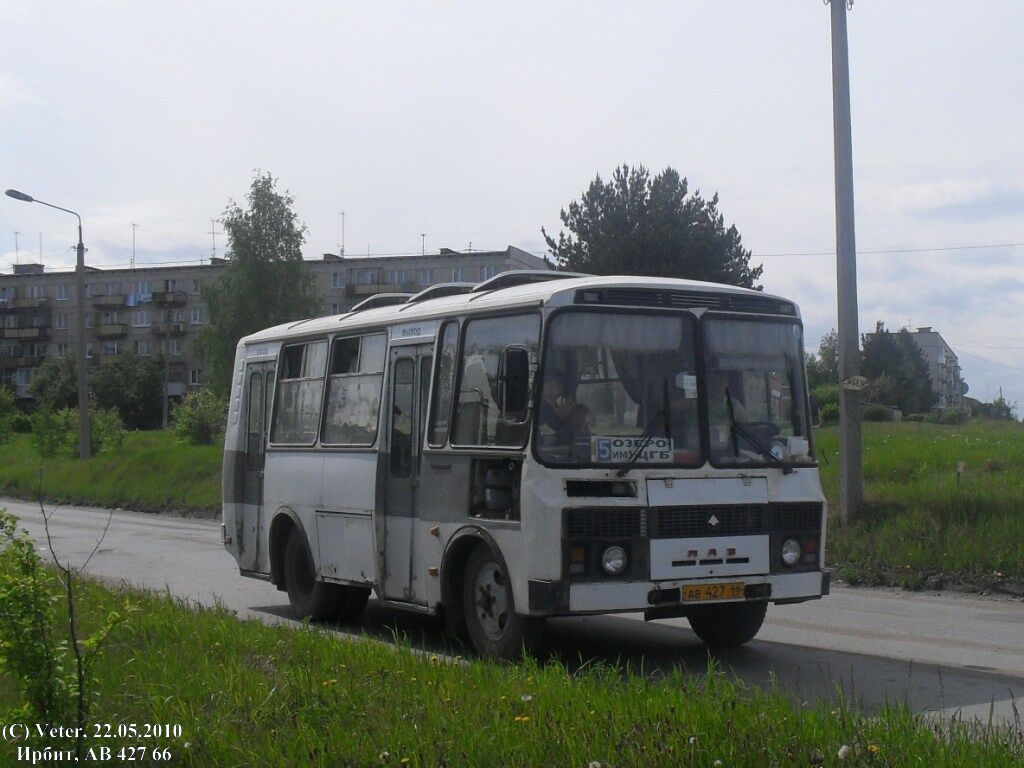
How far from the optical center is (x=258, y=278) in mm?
63312

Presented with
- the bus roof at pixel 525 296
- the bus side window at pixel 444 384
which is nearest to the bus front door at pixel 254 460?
the bus roof at pixel 525 296

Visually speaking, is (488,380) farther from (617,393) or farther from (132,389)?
(132,389)

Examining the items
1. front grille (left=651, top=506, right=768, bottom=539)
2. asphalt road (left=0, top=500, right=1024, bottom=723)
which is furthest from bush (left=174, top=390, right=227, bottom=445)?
front grille (left=651, top=506, right=768, bottom=539)

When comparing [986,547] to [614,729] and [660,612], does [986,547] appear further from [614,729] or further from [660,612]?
[614,729]

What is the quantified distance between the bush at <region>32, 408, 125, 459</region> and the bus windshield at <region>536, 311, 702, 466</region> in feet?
128

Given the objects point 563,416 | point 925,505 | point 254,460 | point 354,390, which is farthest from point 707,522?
point 925,505

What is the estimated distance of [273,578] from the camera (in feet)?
42.5

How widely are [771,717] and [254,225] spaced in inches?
2386

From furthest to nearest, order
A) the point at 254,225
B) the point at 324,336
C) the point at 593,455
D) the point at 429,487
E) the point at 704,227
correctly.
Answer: the point at 254,225 → the point at 704,227 → the point at 324,336 → the point at 429,487 → the point at 593,455

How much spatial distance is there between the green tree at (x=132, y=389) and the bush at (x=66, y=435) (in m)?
50.0

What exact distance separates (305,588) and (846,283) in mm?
8585

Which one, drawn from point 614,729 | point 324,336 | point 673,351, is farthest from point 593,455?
point 324,336

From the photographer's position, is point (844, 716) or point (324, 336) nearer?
point (844, 716)

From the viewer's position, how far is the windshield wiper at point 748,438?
929 centimetres
